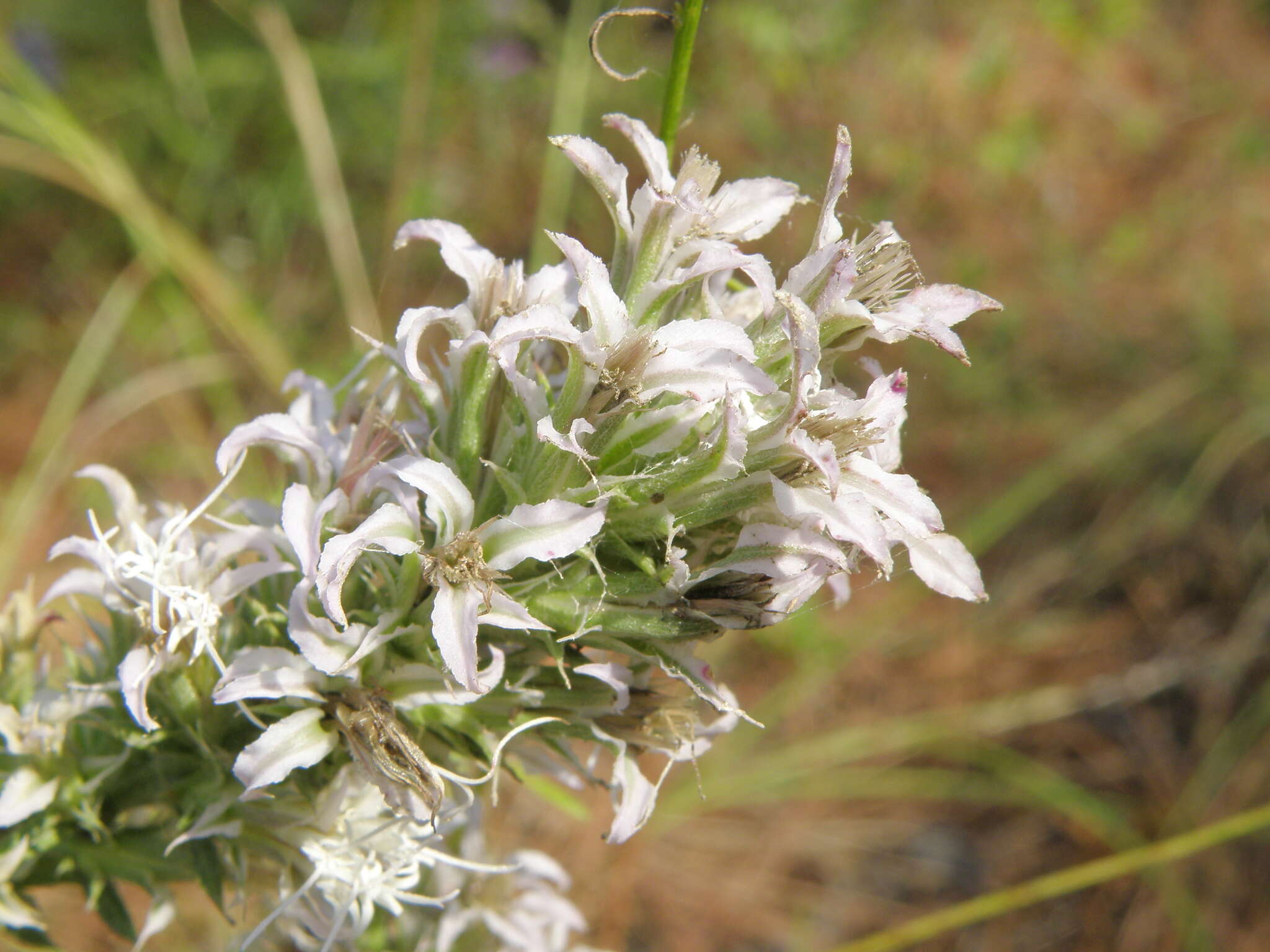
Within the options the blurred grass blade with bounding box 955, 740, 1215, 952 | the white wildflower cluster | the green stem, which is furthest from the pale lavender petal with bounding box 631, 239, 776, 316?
the blurred grass blade with bounding box 955, 740, 1215, 952

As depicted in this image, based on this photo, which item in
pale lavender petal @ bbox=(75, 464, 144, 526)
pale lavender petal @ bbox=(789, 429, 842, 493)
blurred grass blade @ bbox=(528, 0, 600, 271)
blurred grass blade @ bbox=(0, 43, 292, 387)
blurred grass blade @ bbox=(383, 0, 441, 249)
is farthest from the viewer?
blurred grass blade @ bbox=(383, 0, 441, 249)

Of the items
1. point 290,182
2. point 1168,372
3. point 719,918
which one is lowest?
point 719,918

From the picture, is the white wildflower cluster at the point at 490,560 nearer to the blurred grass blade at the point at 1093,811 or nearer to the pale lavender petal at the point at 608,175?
the pale lavender petal at the point at 608,175

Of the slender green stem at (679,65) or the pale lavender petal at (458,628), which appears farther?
the slender green stem at (679,65)

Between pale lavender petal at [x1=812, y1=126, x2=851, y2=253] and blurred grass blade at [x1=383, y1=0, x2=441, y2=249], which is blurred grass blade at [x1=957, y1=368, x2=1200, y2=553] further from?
pale lavender petal at [x1=812, y1=126, x2=851, y2=253]

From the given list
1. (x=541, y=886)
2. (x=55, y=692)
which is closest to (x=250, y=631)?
(x=55, y=692)

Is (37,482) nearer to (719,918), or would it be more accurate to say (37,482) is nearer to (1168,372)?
(719,918)

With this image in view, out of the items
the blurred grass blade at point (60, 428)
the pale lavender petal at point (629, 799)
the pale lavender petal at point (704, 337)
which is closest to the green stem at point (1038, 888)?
the pale lavender petal at point (629, 799)
